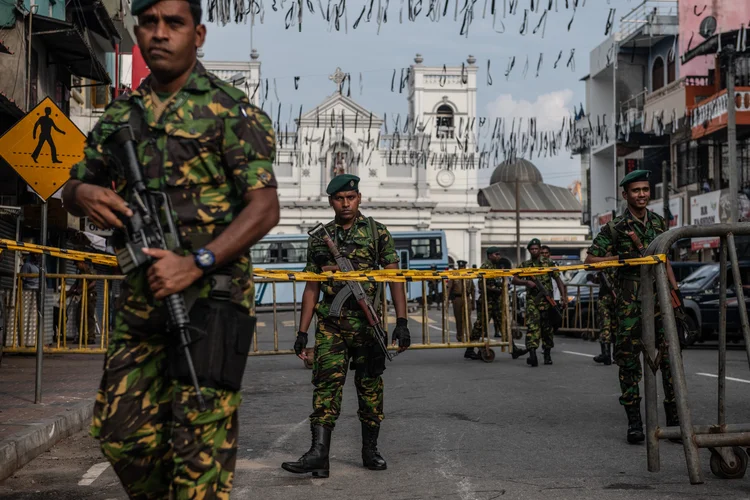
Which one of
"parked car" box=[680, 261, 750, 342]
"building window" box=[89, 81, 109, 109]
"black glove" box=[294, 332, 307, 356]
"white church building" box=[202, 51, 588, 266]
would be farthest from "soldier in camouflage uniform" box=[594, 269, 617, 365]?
"white church building" box=[202, 51, 588, 266]

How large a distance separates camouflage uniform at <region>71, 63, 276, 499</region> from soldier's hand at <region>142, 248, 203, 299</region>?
0.12m

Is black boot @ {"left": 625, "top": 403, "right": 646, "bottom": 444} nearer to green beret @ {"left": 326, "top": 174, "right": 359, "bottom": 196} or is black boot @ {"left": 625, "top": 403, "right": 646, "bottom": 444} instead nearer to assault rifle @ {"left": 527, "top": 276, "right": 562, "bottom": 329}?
green beret @ {"left": 326, "top": 174, "right": 359, "bottom": 196}

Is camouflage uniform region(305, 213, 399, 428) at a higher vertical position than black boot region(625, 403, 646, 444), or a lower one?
higher

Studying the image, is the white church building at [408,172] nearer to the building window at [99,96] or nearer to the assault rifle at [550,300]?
the building window at [99,96]

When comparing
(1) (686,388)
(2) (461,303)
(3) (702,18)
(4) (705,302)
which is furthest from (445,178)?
(1) (686,388)

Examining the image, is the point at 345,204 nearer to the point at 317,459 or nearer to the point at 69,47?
the point at 317,459

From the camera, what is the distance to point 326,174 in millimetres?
72438

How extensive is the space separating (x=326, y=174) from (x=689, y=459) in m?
67.4

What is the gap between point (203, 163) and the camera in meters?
3.15

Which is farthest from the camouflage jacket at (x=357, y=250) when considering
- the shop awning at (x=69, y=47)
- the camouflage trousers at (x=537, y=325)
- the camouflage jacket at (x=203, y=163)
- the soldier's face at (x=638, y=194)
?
the shop awning at (x=69, y=47)

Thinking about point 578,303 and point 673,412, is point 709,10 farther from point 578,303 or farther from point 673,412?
point 673,412

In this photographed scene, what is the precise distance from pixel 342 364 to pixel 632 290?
2.10 m

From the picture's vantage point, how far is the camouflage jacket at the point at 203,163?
3127mm

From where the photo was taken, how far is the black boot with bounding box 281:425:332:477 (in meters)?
6.01
